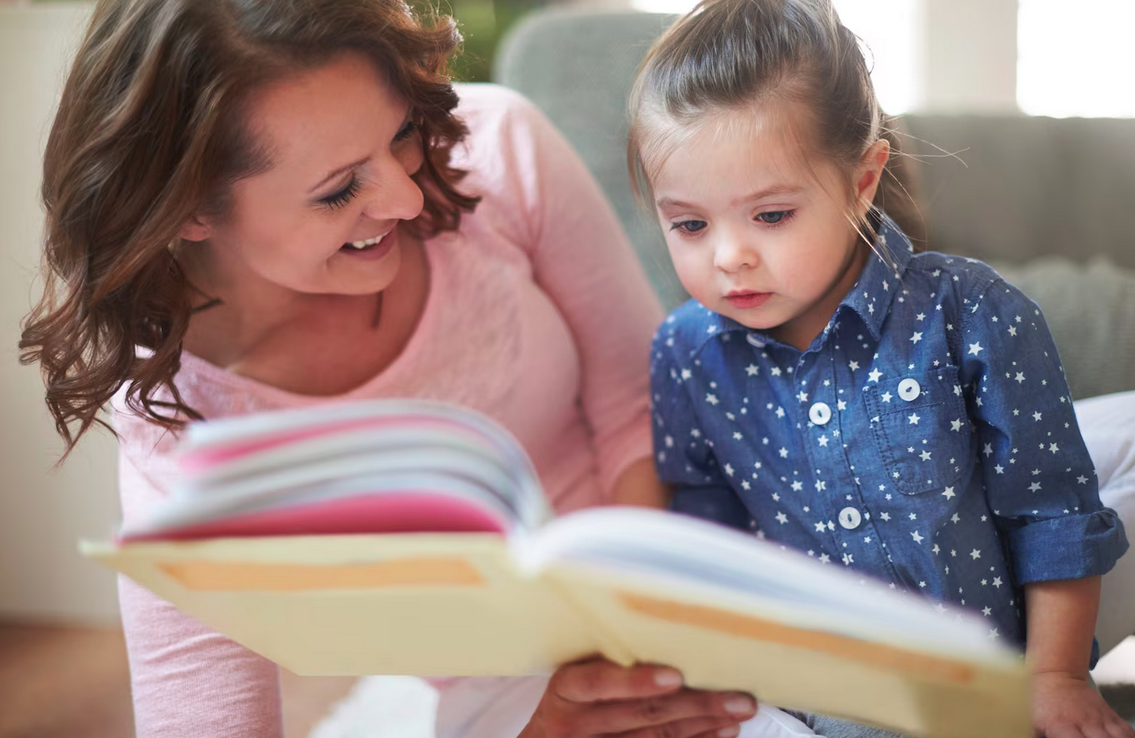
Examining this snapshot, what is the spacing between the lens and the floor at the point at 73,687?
1678 millimetres

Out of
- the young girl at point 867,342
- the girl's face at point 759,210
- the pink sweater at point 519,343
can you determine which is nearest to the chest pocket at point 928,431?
the young girl at point 867,342

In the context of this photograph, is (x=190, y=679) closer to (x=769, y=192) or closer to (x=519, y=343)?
(x=519, y=343)

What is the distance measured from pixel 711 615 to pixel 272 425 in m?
0.27

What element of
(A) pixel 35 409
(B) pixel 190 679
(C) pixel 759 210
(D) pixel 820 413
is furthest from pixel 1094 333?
(A) pixel 35 409

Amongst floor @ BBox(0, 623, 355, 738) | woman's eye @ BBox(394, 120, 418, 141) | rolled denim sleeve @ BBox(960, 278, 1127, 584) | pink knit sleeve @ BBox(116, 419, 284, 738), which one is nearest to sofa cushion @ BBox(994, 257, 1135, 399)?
rolled denim sleeve @ BBox(960, 278, 1127, 584)

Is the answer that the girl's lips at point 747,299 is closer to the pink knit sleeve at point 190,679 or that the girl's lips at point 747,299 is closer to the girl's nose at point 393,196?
the girl's nose at point 393,196

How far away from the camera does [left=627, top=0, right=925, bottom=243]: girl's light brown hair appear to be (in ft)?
2.84

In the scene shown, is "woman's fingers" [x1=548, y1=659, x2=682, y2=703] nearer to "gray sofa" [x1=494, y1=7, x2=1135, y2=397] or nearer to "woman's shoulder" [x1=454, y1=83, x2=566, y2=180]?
"woman's shoulder" [x1=454, y1=83, x2=566, y2=180]

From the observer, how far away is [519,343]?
120 centimetres

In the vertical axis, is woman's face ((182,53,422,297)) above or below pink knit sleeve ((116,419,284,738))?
above

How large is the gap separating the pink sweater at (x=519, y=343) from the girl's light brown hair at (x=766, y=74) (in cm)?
33

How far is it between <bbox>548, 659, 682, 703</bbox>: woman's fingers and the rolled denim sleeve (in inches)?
15.1

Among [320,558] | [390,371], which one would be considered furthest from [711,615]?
[390,371]

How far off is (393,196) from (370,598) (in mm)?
441
